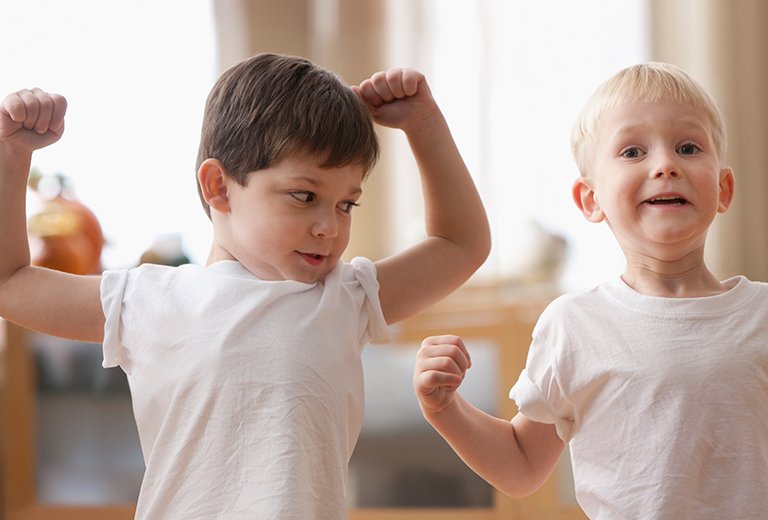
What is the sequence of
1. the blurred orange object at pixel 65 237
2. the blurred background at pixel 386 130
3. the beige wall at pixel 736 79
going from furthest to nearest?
the beige wall at pixel 736 79 < the blurred background at pixel 386 130 < the blurred orange object at pixel 65 237

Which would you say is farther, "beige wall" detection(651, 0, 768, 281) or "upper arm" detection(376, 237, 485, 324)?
"beige wall" detection(651, 0, 768, 281)

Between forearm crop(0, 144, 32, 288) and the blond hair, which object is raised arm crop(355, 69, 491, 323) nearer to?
the blond hair

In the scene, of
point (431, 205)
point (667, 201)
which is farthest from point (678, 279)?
point (431, 205)

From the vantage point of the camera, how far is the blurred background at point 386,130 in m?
2.54

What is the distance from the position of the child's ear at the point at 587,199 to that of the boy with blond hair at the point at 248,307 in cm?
24

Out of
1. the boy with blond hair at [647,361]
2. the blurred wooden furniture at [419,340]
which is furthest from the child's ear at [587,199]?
the blurred wooden furniture at [419,340]

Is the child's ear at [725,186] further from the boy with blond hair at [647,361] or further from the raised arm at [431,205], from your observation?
the raised arm at [431,205]

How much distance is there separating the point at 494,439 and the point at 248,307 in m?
0.31

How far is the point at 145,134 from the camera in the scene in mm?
2811

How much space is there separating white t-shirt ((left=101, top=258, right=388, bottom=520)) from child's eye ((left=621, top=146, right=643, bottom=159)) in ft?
1.13

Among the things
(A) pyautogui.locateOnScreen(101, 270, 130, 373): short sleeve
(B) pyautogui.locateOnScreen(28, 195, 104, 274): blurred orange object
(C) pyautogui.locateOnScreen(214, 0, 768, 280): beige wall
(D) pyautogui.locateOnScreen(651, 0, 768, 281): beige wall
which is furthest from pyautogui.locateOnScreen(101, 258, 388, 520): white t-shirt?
(D) pyautogui.locateOnScreen(651, 0, 768, 281): beige wall

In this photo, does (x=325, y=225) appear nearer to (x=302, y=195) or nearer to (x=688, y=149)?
(x=302, y=195)

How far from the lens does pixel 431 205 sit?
116 centimetres

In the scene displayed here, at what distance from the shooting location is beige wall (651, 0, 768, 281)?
2.65m
